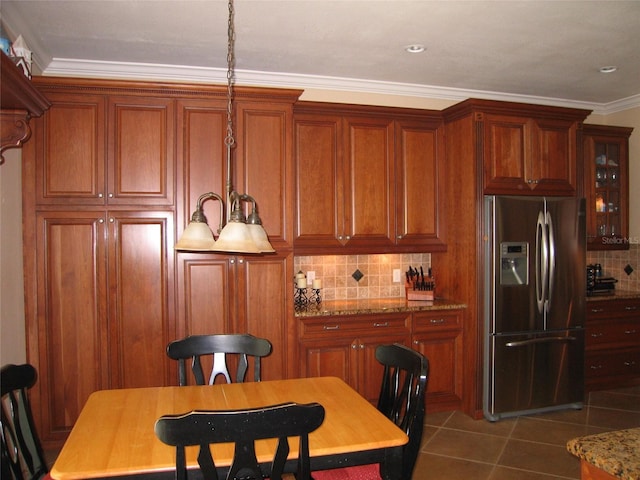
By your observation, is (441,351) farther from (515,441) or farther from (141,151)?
(141,151)

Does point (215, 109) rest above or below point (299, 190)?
above

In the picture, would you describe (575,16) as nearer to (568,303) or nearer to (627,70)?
(627,70)

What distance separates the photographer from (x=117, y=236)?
10.6 ft

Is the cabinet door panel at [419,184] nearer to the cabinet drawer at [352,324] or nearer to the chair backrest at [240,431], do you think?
the cabinet drawer at [352,324]

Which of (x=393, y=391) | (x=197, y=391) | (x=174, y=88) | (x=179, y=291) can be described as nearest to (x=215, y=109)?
(x=174, y=88)

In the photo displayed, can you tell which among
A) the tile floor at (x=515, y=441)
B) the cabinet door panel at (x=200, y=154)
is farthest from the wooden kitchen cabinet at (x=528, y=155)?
the cabinet door panel at (x=200, y=154)

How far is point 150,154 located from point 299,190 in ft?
3.67

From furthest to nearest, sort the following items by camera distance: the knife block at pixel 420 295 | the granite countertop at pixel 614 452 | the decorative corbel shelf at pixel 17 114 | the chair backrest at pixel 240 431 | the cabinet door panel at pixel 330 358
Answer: the knife block at pixel 420 295 → the cabinet door panel at pixel 330 358 → the decorative corbel shelf at pixel 17 114 → the chair backrest at pixel 240 431 → the granite countertop at pixel 614 452

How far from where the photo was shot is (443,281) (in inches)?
167

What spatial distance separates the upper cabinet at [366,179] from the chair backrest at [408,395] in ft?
5.42

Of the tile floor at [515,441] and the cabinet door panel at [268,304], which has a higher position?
the cabinet door panel at [268,304]

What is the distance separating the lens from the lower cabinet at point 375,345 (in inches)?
144

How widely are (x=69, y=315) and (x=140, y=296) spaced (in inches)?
18.0

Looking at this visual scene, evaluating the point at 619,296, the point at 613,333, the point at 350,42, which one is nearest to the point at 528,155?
the point at 619,296
